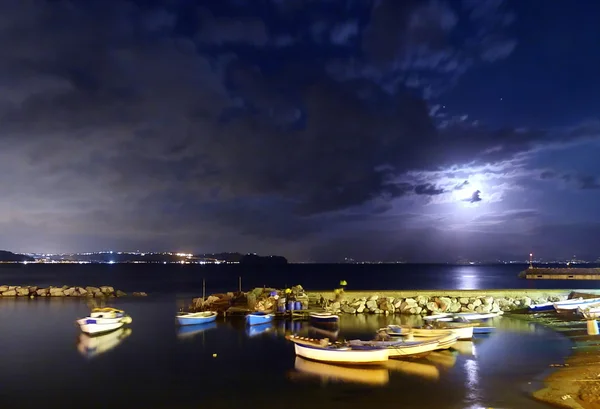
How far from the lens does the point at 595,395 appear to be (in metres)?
16.3

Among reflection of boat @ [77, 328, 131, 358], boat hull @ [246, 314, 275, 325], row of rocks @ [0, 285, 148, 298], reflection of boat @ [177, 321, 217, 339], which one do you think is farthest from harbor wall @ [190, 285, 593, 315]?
row of rocks @ [0, 285, 148, 298]

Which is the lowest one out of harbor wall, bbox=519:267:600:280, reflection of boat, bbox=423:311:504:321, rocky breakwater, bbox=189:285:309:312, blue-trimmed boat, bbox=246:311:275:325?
reflection of boat, bbox=423:311:504:321

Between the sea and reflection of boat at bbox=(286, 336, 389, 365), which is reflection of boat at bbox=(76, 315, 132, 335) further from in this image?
reflection of boat at bbox=(286, 336, 389, 365)

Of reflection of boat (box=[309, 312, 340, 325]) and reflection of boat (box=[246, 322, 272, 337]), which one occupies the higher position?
reflection of boat (box=[309, 312, 340, 325])

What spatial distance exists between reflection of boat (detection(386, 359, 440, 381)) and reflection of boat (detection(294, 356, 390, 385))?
3.06 ft

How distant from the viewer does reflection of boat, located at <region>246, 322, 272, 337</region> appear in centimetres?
3412

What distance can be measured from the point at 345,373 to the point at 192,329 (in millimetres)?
17967

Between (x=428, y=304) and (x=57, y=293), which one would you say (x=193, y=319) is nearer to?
(x=428, y=304)

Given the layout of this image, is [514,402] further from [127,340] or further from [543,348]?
[127,340]

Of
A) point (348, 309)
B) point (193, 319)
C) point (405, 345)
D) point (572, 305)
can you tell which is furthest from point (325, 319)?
point (572, 305)

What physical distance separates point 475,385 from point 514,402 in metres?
2.68

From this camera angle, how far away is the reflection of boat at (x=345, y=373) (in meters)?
20.8

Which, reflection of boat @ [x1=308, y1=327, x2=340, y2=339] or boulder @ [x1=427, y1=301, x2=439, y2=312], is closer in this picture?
reflection of boat @ [x1=308, y1=327, x2=340, y2=339]

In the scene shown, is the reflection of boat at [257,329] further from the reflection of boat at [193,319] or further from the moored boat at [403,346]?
the moored boat at [403,346]
